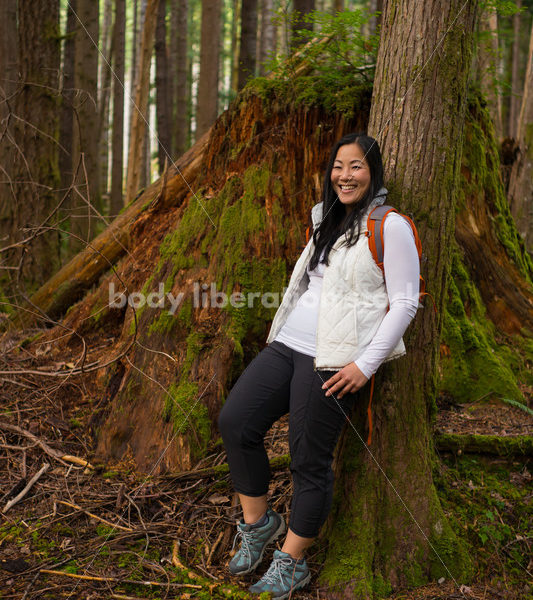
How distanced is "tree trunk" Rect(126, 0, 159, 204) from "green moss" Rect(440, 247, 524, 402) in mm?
6587

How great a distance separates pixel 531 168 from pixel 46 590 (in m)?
8.46

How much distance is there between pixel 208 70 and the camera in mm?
10961

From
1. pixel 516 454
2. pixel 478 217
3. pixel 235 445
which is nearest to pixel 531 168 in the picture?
pixel 478 217

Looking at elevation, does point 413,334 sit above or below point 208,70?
below

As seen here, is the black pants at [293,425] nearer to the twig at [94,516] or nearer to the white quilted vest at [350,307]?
the white quilted vest at [350,307]

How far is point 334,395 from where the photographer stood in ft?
9.15

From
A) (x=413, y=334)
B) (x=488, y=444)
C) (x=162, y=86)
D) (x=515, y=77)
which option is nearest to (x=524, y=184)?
(x=488, y=444)

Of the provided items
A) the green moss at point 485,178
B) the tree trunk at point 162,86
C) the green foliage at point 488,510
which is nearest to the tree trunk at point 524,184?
the green moss at point 485,178

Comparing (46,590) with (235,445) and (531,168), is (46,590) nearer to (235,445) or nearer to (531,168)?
(235,445)

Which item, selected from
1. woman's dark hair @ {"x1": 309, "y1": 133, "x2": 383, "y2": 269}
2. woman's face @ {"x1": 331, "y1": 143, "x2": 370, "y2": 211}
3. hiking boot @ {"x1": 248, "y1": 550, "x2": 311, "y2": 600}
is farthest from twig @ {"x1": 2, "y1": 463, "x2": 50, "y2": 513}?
woman's face @ {"x1": 331, "y1": 143, "x2": 370, "y2": 211}

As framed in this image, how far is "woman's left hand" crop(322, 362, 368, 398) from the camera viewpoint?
268 cm

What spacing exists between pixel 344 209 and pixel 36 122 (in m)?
5.98

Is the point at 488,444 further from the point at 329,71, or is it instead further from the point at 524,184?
the point at 524,184

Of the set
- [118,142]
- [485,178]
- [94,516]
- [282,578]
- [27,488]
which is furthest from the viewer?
[118,142]
